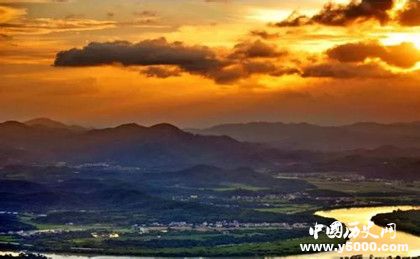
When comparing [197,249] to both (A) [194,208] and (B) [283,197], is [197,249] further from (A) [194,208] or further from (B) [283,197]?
(B) [283,197]

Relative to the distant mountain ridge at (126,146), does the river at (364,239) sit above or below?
below

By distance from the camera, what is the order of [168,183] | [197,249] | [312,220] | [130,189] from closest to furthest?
[197,249] → [312,220] → [130,189] → [168,183]

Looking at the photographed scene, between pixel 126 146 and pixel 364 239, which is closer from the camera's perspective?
pixel 364 239

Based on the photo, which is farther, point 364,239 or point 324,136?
point 324,136

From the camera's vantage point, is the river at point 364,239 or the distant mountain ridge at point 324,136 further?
the distant mountain ridge at point 324,136

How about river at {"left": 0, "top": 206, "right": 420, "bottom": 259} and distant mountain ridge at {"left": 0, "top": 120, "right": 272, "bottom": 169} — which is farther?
distant mountain ridge at {"left": 0, "top": 120, "right": 272, "bottom": 169}

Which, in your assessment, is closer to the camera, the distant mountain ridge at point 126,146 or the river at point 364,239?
the river at point 364,239

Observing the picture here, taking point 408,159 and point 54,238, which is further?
point 408,159

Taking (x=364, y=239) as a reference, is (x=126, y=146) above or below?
above

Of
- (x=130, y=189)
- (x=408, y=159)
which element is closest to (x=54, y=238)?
(x=130, y=189)

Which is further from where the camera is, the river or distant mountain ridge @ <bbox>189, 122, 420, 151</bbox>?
distant mountain ridge @ <bbox>189, 122, 420, 151</bbox>

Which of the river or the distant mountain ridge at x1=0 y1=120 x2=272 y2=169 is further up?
the distant mountain ridge at x1=0 y1=120 x2=272 y2=169
